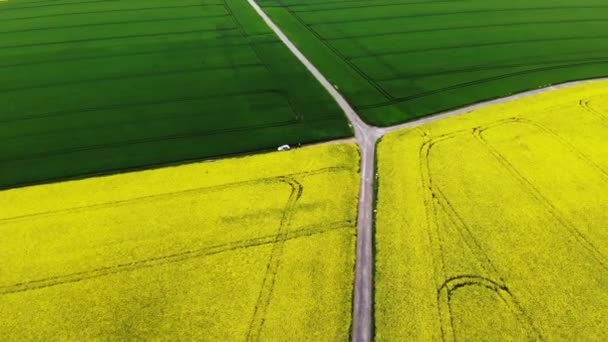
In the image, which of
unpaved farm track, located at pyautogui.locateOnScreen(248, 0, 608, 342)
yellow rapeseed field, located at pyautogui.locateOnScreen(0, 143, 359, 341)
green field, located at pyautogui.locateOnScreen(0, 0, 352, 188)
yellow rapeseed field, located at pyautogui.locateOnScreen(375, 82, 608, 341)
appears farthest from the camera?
green field, located at pyautogui.locateOnScreen(0, 0, 352, 188)

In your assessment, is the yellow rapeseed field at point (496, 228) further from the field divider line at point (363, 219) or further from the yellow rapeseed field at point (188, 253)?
the yellow rapeseed field at point (188, 253)

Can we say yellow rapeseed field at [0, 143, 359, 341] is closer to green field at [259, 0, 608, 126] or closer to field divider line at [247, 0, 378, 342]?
field divider line at [247, 0, 378, 342]

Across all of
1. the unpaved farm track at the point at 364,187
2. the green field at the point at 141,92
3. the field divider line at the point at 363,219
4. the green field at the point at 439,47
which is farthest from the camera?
the green field at the point at 439,47

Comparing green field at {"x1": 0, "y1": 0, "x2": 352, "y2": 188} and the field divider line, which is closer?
the field divider line

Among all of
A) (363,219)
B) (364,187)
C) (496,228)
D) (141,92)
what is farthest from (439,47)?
(141,92)

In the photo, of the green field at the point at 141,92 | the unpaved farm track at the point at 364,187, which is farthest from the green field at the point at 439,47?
the green field at the point at 141,92

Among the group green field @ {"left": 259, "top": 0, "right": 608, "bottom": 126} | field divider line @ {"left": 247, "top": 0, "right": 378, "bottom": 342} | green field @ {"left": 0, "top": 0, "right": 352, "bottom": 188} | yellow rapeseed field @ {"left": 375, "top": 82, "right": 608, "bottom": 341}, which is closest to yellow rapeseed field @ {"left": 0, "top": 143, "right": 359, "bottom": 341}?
field divider line @ {"left": 247, "top": 0, "right": 378, "bottom": 342}

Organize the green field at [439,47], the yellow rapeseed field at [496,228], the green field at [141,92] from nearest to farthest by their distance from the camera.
Answer: 1. the yellow rapeseed field at [496,228]
2. the green field at [141,92]
3. the green field at [439,47]
